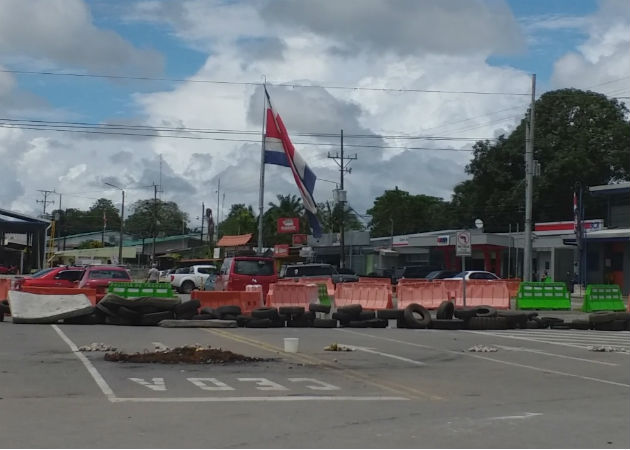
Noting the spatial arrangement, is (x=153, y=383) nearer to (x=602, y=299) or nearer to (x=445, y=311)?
(x=445, y=311)

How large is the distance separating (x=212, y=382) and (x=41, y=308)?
36.9 ft

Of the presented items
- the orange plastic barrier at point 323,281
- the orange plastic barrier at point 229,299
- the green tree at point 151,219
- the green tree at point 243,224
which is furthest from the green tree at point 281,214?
the orange plastic barrier at point 229,299

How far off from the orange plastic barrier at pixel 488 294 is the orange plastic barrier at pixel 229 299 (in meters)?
Result: 9.64

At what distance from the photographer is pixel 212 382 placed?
11977 mm

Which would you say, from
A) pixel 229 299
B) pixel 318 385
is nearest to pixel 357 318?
pixel 229 299

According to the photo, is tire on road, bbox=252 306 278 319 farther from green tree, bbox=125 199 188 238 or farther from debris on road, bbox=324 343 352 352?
green tree, bbox=125 199 188 238

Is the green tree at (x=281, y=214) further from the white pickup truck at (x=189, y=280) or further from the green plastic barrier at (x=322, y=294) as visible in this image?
the green plastic barrier at (x=322, y=294)

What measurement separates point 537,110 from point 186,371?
69.5 m

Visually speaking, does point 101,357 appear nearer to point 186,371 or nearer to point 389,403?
point 186,371

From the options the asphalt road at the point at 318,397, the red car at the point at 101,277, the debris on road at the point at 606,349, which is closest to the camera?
the asphalt road at the point at 318,397

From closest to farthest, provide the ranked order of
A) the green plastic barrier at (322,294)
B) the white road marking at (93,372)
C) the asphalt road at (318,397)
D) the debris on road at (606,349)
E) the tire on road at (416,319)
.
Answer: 1. the asphalt road at (318,397)
2. the white road marking at (93,372)
3. the debris on road at (606,349)
4. the tire on road at (416,319)
5. the green plastic barrier at (322,294)

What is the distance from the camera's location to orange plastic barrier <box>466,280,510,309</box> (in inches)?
1220

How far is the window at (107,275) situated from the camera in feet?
91.6

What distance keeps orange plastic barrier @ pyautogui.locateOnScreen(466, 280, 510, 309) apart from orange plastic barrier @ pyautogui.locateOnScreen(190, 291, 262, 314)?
964cm
